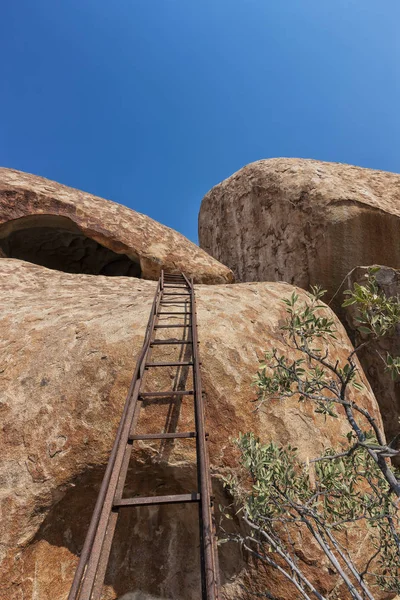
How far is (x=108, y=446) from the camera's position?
341cm

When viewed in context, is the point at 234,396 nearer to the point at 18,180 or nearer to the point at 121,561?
the point at 121,561

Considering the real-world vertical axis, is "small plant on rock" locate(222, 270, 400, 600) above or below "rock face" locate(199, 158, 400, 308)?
below

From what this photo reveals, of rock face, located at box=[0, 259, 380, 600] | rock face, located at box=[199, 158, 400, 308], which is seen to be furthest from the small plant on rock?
rock face, located at box=[199, 158, 400, 308]

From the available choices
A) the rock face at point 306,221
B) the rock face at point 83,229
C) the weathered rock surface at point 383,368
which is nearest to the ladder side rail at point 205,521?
the weathered rock surface at point 383,368

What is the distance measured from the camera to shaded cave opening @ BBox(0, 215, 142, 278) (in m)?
8.94

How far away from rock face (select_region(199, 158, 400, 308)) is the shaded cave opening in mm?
3954

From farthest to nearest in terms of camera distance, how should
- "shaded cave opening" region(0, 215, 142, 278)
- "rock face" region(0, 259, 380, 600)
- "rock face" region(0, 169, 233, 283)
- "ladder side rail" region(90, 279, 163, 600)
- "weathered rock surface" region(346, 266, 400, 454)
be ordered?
"shaded cave opening" region(0, 215, 142, 278), "rock face" region(0, 169, 233, 283), "weathered rock surface" region(346, 266, 400, 454), "rock face" region(0, 259, 380, 600), "ladder side rail" region(90, 279, 163, 600)

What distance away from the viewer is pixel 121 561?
12.0 ft

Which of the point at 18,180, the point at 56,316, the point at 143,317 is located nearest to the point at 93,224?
the point at 18,180

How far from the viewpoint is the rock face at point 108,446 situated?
125 inches

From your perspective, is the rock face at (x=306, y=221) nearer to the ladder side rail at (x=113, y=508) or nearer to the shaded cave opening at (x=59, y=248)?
the shaded cave opening at (x=59, y=248)

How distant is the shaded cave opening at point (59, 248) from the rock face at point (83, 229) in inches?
1.1

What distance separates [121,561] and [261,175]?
425 inches

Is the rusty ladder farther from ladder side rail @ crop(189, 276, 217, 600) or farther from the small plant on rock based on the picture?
the small plant on rock
